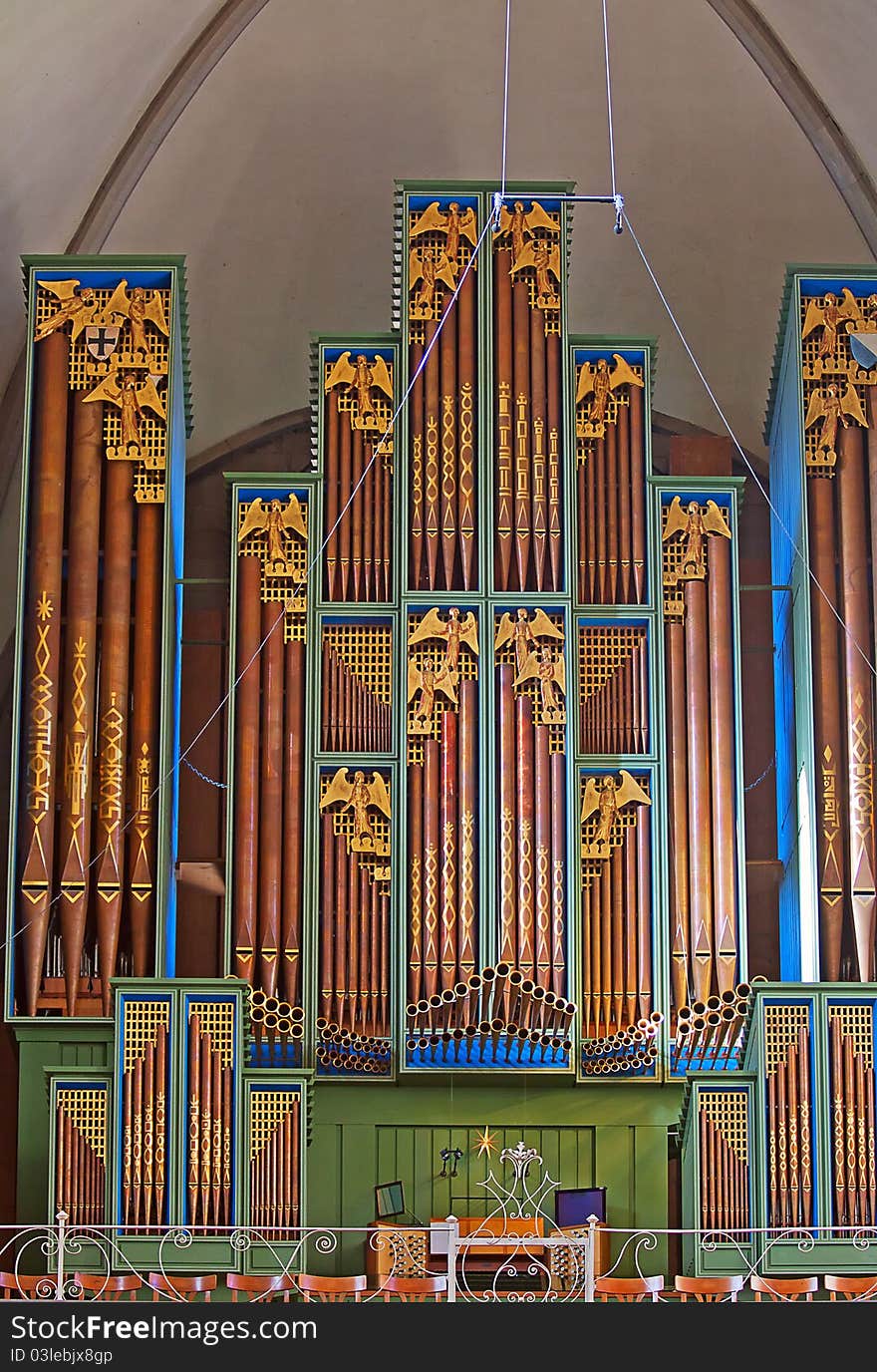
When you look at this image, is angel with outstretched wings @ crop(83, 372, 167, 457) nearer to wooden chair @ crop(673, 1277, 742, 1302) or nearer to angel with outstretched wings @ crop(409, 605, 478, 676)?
angel with outstretched wings @ crop(409, 605, 478, 676)

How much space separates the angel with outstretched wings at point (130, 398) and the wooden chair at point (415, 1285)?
5.53 metres

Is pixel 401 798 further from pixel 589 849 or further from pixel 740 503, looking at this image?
pixel 740 503

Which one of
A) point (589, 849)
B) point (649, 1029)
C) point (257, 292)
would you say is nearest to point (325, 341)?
point (257, 292)

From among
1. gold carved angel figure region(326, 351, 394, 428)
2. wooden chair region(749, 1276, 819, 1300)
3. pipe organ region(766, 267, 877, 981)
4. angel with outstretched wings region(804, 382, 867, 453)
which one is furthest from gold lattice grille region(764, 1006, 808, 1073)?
gold carved angel figure region(326, 351, 394, 428)

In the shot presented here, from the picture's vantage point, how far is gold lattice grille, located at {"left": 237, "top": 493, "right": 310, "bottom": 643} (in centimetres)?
1714

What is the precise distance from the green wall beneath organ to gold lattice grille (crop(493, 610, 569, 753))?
6.62 feet

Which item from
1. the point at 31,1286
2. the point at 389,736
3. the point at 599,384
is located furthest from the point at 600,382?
the point at 31,1286

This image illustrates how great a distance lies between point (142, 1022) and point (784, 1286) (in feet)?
12.1

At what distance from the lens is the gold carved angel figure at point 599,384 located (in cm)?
1762

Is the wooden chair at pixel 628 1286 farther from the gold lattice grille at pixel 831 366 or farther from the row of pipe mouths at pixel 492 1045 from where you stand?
the gold lattice grille at pixel 831 366

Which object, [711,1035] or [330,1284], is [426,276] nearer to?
[711,1035]

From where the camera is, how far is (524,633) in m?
17.1

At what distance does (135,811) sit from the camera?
654 inches

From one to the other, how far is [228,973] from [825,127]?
7.07 meters
